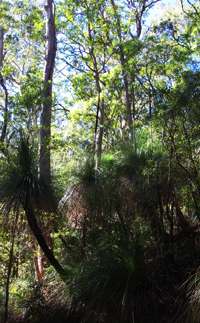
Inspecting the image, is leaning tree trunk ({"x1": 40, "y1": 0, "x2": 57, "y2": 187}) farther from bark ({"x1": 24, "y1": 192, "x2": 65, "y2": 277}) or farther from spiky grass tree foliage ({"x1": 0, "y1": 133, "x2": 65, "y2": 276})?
bark ({"x1": 24, "y1": 192, "x2": 65, "y2": 277})

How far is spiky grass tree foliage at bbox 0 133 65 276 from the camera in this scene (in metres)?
7.16

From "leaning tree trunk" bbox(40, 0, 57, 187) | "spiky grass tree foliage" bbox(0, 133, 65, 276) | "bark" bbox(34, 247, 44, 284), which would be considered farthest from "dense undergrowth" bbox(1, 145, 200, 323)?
"leaning tree trunk" bbox(40, 0, 57, 187)

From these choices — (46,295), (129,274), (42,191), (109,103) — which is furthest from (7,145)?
(109,103)

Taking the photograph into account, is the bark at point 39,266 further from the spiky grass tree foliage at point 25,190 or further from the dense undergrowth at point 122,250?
the spiky grass tree foliage at point 25,190

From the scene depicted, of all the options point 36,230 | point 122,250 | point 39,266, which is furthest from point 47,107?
point 122,250

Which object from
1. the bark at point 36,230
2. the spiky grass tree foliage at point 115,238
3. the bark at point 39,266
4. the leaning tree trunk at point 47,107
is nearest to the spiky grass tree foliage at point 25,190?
the bark at point 36,230

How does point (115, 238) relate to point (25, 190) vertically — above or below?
below

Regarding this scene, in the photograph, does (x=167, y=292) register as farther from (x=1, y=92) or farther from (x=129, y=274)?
(x=1, y=92)

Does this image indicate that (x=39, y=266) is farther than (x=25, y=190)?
Yes

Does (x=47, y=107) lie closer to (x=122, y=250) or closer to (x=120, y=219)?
(x=120, y=219)

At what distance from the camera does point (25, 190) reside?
721 cm

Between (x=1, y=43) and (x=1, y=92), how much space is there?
261 centimetres

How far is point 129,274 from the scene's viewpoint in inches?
247

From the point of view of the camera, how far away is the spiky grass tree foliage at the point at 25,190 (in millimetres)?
7160
